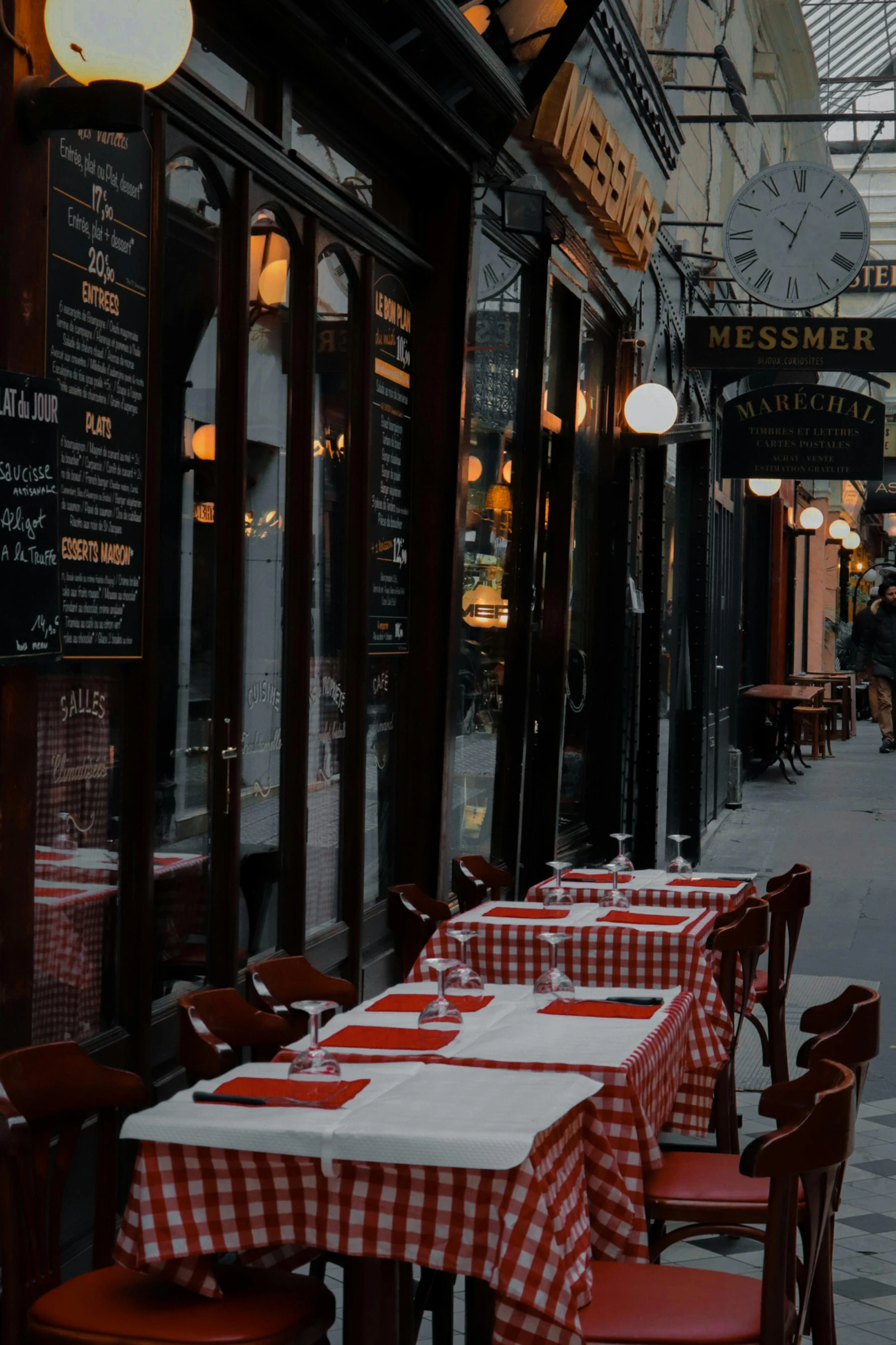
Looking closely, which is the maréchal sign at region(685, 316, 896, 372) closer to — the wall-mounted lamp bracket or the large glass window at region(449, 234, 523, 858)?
the large glass window at region(449, 234, 523, 858)

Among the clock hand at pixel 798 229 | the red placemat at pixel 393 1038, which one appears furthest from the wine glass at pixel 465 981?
the clock hand at pixel 798 229

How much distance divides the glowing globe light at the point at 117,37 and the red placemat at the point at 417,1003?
2.30 meters

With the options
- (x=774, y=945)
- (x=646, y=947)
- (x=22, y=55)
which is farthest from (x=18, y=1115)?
(x=774, y=945)

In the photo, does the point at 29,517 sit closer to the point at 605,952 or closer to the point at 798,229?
the point at 605,952

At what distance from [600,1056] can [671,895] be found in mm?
2717

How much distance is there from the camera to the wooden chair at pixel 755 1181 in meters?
3.54

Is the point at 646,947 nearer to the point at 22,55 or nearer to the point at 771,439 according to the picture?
the point at 22,55

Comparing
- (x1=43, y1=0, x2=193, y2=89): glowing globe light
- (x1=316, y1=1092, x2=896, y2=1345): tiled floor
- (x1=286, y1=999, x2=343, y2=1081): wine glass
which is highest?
(x1=43, y1=0, x2=193, y2=89): glowing globe light

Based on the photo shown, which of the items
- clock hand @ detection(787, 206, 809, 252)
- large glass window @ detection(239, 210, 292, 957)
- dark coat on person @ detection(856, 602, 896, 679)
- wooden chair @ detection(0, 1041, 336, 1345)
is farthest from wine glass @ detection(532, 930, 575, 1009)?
dark coat on person @ detection(856, 602, 896, 679)

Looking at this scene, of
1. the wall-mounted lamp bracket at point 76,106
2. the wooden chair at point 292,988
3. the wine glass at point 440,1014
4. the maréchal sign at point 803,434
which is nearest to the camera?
the wall-mounted lamp bracket at point 76,106

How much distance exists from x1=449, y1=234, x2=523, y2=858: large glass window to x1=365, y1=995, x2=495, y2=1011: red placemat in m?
2.92

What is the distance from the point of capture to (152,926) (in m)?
4.46

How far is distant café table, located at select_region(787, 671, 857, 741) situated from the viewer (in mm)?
22547

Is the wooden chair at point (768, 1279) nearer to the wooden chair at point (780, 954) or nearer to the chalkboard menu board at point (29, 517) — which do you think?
the chalkboard menu board at point (29, 517)
